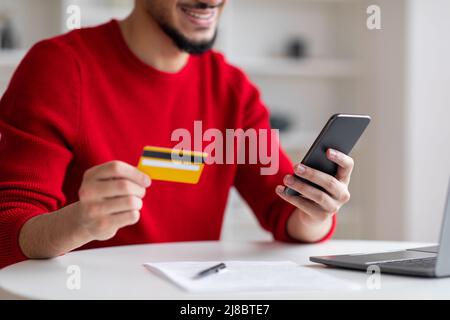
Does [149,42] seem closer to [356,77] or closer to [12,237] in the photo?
[12,237]

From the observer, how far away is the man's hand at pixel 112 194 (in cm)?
91

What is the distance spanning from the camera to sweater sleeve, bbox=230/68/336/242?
147 centimetres

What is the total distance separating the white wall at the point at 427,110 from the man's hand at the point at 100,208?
7.34 feet

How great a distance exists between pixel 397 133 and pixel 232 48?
0.96m

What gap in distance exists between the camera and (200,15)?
1.64 m

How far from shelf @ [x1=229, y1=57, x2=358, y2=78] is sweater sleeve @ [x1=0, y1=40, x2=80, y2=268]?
176 cm

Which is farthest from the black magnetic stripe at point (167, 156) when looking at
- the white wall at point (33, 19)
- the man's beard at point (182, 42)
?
the white wall at point (33, 19)

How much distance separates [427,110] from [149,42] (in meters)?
1.79

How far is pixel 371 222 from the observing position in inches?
129

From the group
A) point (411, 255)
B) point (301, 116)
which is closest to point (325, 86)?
point (301, 116)

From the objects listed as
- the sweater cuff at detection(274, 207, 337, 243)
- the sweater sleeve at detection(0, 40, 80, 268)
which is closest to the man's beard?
the sweater sleeve at detection(0, 40, 80, 268)

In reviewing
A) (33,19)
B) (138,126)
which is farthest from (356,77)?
(138,126)

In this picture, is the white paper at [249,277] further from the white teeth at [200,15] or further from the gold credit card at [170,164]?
the white teeth at [200,15]

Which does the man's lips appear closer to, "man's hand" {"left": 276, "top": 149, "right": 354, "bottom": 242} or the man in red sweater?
the man in red sweater
